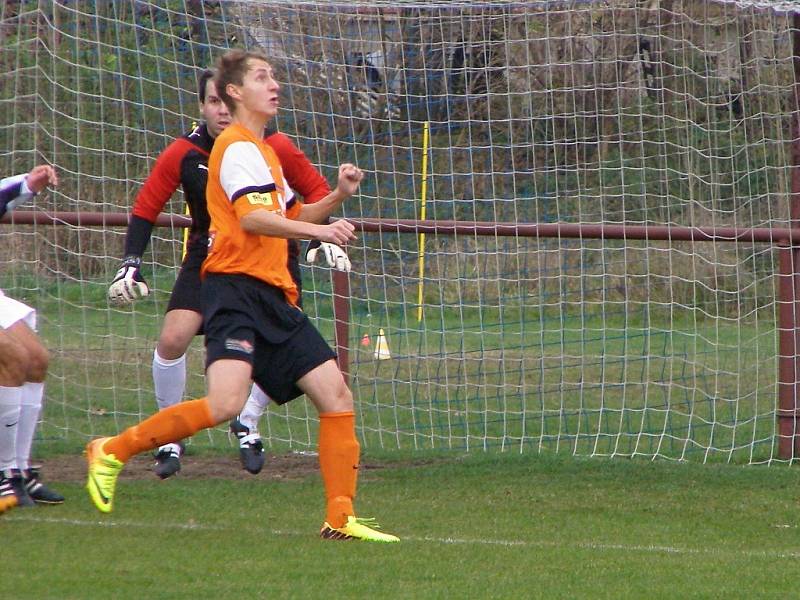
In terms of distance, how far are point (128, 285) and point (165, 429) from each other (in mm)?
1320

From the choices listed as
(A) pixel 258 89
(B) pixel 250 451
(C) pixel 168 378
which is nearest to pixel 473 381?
(B) pixel 250 451

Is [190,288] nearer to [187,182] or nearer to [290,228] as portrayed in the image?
[187,182]

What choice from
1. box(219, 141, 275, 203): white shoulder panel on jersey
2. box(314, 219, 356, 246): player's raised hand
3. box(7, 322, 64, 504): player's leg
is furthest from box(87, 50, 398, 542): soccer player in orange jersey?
box(7, 322, 64, 504): player's leg

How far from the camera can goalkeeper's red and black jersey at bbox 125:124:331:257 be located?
23.1 ft

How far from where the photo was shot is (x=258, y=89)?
5.70m

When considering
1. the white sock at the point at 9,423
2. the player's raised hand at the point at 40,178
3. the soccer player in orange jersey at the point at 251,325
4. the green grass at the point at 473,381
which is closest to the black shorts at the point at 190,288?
the player's raised hand at the point at 40,178

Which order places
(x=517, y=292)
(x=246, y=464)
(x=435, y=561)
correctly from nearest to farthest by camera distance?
(x=435, y=561), (x=246, y=464), (x=517, y=292)

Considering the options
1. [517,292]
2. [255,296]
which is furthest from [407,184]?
[255,296]

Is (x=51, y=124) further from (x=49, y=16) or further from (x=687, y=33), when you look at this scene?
(x=687, y=33)

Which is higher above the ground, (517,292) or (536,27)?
(536,27)

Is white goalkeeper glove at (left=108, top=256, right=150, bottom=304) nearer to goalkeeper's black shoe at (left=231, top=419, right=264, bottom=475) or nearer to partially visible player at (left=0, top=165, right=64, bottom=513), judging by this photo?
partially visible player at (left=0, top=165, right=64, bottom=513)

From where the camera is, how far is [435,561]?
542cm

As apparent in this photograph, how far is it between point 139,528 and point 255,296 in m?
1.30

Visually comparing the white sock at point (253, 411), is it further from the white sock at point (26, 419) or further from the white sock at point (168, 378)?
the white sock at point (26, 419)
